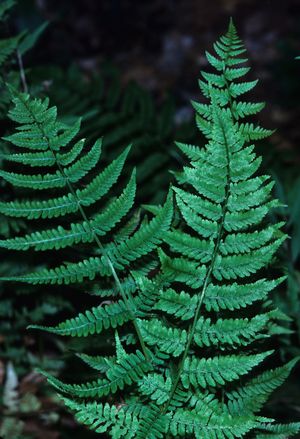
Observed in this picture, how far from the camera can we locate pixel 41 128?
182 centimetres

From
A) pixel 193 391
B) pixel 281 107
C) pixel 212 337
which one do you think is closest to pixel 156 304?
pixel 212 337

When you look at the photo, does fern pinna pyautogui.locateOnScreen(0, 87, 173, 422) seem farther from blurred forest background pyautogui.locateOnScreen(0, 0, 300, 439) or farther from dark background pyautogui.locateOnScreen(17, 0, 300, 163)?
dark background pyautogui.locateOnScreen(17, 0, 300, 163)

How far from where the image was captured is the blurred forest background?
266cm

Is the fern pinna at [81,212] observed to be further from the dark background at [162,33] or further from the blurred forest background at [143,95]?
the dark background at [162,33]

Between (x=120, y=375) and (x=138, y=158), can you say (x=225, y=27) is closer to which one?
(x=138, y=158)

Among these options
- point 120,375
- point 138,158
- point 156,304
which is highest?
point 138,158

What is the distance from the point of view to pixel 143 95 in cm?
370

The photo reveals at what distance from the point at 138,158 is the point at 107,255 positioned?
1.71 metres

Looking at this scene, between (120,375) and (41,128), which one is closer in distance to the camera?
(120,375)

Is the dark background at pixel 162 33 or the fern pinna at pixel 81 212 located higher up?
the dark background at pixel 162 33

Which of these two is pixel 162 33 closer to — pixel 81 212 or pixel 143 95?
Answer: pixel 143 95

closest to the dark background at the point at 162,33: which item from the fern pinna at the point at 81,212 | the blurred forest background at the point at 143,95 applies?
the blurred forest background at the point at 143,95

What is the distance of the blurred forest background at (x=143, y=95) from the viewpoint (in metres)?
2.66

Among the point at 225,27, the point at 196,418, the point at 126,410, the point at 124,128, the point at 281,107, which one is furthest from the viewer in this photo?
the point at 225,27
